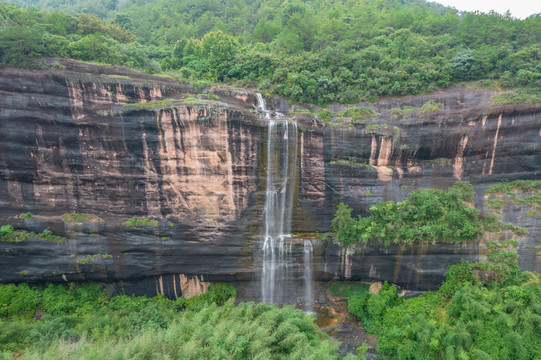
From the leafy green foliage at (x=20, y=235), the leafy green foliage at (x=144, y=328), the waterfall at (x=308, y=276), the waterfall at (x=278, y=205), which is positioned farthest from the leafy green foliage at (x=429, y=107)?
the leafy green foliage at (x=20, y=235)

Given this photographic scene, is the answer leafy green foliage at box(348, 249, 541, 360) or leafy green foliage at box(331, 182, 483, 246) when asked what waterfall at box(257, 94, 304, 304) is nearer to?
leafy green foliage at box(331, 182, 483, 246)

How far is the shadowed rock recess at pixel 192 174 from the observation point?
1243 cm

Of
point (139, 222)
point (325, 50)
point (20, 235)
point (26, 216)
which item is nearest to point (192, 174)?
point (139, 222)

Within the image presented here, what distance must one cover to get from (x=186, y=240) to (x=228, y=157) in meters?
4.82

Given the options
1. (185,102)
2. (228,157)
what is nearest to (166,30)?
(185,102)

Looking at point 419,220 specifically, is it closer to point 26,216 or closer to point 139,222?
point 139,222

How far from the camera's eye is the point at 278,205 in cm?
1453

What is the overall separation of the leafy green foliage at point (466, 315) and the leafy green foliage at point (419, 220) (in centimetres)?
161

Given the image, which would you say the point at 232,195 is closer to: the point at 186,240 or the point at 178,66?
the point at 186,240

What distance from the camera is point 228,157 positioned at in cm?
1355

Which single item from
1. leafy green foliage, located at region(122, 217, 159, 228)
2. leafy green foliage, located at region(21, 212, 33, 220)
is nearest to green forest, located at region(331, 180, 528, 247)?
leafy green foliage, located at region(122, 217, 159, 228)

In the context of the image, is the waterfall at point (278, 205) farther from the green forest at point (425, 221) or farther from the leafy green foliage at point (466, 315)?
the leafy green foliage at point (466, 315)

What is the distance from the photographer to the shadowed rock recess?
489 inches

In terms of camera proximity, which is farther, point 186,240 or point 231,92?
point 231,92
